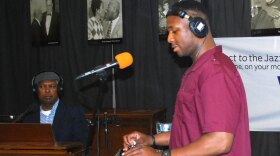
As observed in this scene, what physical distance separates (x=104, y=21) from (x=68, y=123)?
1648 mm

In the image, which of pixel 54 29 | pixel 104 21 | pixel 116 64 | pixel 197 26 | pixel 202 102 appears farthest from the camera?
pixel 54 29

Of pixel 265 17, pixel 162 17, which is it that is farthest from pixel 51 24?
pixel 265 17

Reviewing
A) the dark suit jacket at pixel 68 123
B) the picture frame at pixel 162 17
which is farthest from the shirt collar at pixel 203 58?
the picture frame at pixel 162 17

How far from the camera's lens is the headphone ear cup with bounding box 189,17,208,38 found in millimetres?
1904

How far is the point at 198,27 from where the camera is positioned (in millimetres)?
1904

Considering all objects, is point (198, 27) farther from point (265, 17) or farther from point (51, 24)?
point (51, 24)

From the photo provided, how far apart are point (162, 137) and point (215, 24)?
2.64 metres

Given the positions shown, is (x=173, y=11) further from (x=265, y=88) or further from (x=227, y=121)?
(x=265, y=88)

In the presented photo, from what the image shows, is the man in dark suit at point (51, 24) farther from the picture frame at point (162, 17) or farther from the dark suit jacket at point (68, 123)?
the dark suit jacket at point (68, 123)

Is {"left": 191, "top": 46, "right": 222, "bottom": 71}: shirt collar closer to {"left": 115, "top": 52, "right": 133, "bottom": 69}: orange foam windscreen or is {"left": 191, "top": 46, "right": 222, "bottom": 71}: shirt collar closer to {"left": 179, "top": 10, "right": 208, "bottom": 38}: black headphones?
{"left": 179, "top": 10, "right": 208, "bottom": 38}: black headphones

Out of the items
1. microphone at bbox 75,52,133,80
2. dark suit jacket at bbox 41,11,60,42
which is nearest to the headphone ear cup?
microphone at bbox 75,52,133,80

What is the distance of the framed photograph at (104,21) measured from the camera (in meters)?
5.00

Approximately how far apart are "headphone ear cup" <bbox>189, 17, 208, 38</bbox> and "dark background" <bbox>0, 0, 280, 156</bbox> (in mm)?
2694

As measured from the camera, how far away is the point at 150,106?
4.96 m
